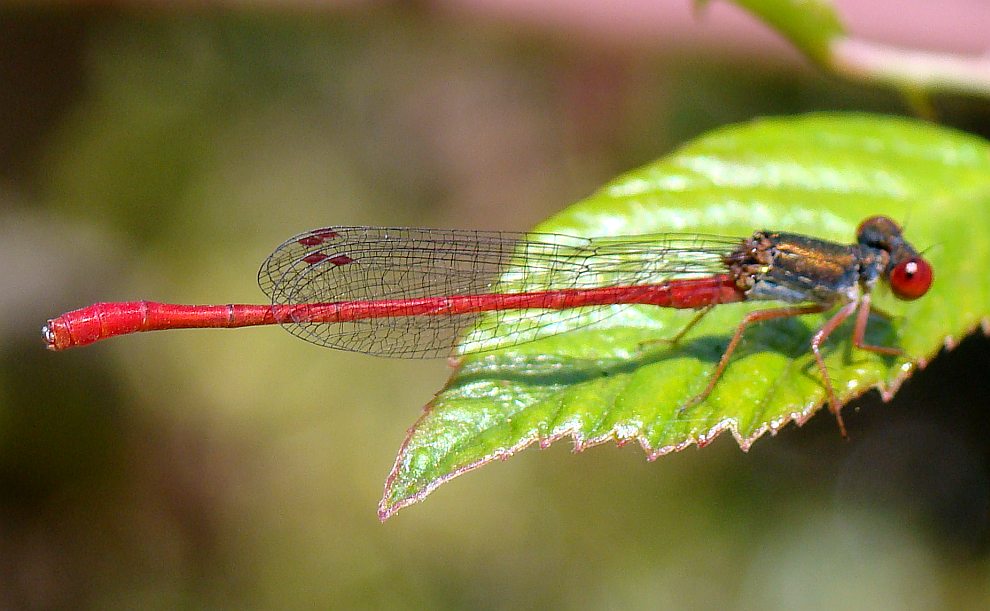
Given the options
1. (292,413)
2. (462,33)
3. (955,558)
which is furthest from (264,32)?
(955,558)

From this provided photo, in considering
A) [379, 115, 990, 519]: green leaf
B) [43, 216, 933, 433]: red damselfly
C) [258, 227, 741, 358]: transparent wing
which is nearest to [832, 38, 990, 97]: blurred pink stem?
[379, 115, 990, 519]: green leaf

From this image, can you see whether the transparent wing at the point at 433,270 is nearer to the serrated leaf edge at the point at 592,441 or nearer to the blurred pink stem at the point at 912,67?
the serrated leaf edge at the point at 592,441

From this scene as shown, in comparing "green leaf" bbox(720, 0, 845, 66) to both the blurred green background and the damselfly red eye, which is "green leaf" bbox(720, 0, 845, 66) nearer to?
the damselfly red eye

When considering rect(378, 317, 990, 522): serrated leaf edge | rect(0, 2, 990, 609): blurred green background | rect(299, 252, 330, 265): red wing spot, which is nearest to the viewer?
rect(378, 317, 990, 522): serrated leaf edge

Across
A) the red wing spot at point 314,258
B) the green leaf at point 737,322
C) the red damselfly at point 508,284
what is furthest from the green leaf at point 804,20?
the red wing spot at point 314,258

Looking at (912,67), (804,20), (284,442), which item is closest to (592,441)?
(804,20)

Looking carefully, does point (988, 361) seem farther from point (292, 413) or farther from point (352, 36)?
point (352, 36)
